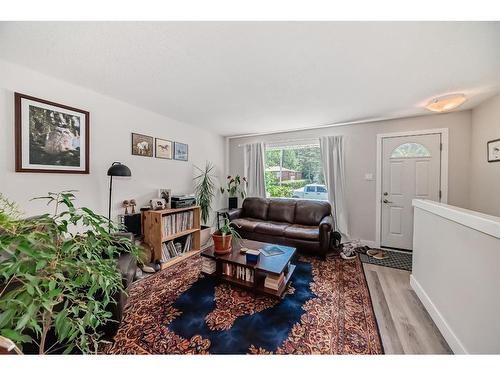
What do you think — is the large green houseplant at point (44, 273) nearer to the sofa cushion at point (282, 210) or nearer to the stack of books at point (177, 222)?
the stack of books at point (177, 222)

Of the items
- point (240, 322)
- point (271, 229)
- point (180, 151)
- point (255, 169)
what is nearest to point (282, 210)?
point (271, 229)

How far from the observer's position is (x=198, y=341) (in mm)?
1370

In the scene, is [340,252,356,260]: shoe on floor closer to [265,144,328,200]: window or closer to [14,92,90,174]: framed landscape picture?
[265,144,328,200]: window

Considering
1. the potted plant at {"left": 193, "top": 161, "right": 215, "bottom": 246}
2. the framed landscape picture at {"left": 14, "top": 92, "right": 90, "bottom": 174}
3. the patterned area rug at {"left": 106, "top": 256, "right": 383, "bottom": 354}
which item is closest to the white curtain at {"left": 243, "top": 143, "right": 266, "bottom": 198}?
the potted plant at {"left": 193, "top": 161, "right": 215, "bottom": 246}

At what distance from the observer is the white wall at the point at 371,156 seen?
2.77 m

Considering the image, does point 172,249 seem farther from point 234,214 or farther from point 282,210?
point 282,210

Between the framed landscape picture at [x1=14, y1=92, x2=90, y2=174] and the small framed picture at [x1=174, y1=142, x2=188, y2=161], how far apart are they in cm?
122

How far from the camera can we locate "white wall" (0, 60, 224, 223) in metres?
1.68

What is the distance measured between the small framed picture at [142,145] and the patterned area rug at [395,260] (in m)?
3.48

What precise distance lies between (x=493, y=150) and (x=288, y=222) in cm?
272

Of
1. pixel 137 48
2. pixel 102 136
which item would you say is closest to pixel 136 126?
pixel 102 136

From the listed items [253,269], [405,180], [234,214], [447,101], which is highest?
[447,101]

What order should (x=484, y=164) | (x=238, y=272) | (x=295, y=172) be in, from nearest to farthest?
(x=238, y=272) → (x=484, y=164) → (x=295, y=172)

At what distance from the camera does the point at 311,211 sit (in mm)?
3334
